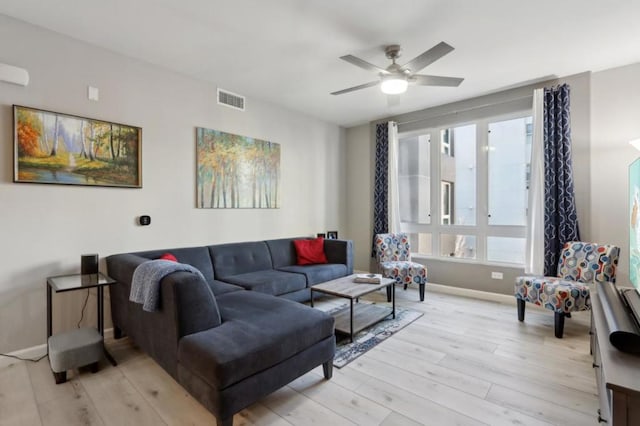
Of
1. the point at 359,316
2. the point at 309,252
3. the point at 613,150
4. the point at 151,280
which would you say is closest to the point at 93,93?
the point at 151,280

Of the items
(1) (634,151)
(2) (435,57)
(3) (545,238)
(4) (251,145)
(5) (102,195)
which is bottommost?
(3) (545,238)

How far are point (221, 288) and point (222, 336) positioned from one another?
A: 1259 mm

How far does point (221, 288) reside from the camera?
2973mm

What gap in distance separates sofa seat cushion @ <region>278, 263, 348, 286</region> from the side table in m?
1.97

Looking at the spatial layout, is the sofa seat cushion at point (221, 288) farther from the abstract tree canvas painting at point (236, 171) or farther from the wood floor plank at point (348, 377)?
the wood floor plank at point (348, 377)

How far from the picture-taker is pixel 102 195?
289 cm

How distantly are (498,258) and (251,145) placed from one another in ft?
12.3

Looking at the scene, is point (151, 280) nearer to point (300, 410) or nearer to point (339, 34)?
point (300, 410)

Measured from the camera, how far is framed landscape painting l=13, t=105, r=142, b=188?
2473mm

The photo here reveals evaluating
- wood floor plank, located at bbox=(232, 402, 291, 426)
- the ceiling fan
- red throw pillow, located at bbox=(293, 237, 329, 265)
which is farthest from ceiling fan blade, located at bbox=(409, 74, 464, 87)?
wood floor plank, located at bbox=(232, 402, 291, 426)

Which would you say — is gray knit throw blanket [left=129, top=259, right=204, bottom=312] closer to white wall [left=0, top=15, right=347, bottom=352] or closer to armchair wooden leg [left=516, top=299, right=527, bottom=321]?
white wall [left=0, top=15, right=347, bottom=352]

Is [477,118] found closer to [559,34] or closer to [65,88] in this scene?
[559,34]

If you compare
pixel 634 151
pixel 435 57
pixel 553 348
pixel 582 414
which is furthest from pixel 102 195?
pixel 634 151

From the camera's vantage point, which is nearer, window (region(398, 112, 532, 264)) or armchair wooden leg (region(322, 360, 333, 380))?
armchair wooden leg (region(322, 360, 333, 380))
